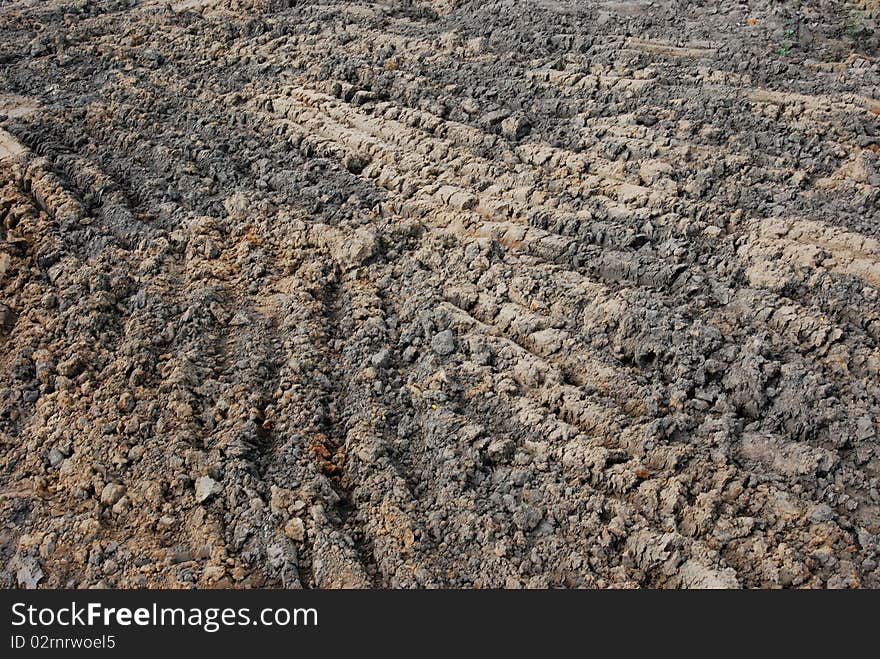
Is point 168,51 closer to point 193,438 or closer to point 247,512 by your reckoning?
point 193,438

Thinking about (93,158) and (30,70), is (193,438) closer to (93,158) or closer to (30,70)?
(93,158)

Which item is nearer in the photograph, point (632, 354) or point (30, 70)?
point (632, 354)

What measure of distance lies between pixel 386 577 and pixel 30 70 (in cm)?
688

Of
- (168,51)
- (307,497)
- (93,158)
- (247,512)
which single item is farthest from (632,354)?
(168,51)

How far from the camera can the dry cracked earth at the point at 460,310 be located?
4.10m

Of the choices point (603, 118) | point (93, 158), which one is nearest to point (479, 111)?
point (603, 118)

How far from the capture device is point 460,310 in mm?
5191

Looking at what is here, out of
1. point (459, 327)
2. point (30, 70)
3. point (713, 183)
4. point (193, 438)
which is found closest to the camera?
point (193, 438)

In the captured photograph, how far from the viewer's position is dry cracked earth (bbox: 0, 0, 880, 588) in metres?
4.10

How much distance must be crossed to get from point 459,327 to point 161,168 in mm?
3113

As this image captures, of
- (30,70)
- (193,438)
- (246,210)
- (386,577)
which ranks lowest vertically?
(386,577)

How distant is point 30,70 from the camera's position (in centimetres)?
809

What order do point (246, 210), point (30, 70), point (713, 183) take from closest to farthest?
point (713, 183) → point (246, 210) → point (30, 70)

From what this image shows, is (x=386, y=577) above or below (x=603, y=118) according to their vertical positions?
below
